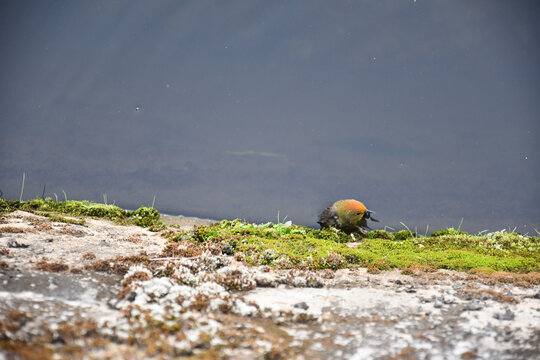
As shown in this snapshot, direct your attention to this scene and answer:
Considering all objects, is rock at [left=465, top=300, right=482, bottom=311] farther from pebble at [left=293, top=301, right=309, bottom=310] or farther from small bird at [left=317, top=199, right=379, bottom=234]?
small bird at [left=317, top=199, right=379, bottom=234]

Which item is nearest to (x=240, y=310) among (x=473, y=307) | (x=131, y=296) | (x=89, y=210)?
(x=131, y=296)

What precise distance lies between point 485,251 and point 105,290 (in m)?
7.73

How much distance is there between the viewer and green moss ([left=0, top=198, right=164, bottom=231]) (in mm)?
10573

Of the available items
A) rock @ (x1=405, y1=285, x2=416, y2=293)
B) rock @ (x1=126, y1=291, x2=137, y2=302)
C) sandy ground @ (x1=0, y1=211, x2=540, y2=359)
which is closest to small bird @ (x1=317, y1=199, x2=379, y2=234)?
sandy ground @ (x1=0, y1=211, x2=540, y2=359)

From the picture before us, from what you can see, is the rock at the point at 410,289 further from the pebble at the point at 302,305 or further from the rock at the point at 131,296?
the rock at the point at 131,296

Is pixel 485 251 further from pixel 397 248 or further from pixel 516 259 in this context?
pixel 397 248

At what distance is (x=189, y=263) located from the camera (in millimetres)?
6051

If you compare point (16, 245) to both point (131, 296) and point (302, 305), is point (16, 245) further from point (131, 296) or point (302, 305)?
point (302, 305)

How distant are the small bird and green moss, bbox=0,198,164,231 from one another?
14.9ft

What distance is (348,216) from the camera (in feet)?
33.4

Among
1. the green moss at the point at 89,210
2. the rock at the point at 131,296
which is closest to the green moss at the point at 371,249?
the green moss at the point at 89,210

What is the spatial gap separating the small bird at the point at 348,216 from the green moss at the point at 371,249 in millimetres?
286

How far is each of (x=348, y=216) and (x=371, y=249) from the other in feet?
6.25

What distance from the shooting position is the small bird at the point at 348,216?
10195mm
